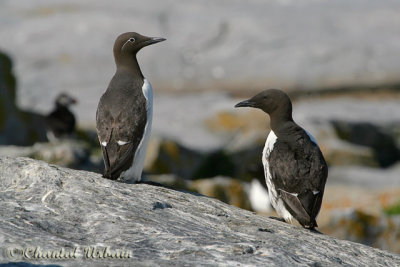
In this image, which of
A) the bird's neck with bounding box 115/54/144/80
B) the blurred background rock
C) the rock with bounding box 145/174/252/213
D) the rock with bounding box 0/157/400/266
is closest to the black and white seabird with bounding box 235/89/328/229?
the rock with bounding box 0/157/400/266

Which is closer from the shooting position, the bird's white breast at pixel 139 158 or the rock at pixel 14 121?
the bird's white breast at pixel 139 158

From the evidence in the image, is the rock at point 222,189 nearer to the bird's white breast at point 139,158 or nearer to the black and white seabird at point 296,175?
the bird's white breast at point 139,158

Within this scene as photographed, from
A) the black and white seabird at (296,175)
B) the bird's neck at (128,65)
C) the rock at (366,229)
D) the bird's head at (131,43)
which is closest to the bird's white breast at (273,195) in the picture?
the black and white seabird at (296,175)

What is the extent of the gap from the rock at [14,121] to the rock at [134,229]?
356 inches

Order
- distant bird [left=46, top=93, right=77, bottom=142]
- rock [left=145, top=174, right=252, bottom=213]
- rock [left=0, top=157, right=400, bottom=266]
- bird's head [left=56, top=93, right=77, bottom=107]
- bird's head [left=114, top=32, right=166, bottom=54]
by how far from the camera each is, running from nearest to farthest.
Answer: rock [left=0, top=157, right=400, bottom=266], bird's head [left=114, top=32, right=166, bottom=54], rock [left=145, top=174, right=252, bottom=213], distant bird [left=46, top=93, right=77, bottom=142], bird's head [left=56, top=93, right=77, bottom=107]

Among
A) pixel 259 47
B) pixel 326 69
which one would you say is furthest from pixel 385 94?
pixel 259 47

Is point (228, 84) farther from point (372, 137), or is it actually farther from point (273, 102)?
point (273, 102)

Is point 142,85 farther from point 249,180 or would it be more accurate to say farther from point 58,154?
point 249,180

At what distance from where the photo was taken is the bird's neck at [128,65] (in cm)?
751

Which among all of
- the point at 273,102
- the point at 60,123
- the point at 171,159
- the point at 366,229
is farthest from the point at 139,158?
the point at 60,123

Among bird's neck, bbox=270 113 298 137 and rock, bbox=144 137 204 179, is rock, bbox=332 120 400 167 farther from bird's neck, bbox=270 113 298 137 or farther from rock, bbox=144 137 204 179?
bird's neck, bbox=270 113 298 137

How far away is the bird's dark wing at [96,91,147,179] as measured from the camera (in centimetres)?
662

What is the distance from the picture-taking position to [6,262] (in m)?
4.07

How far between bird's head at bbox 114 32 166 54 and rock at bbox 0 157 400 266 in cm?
194
